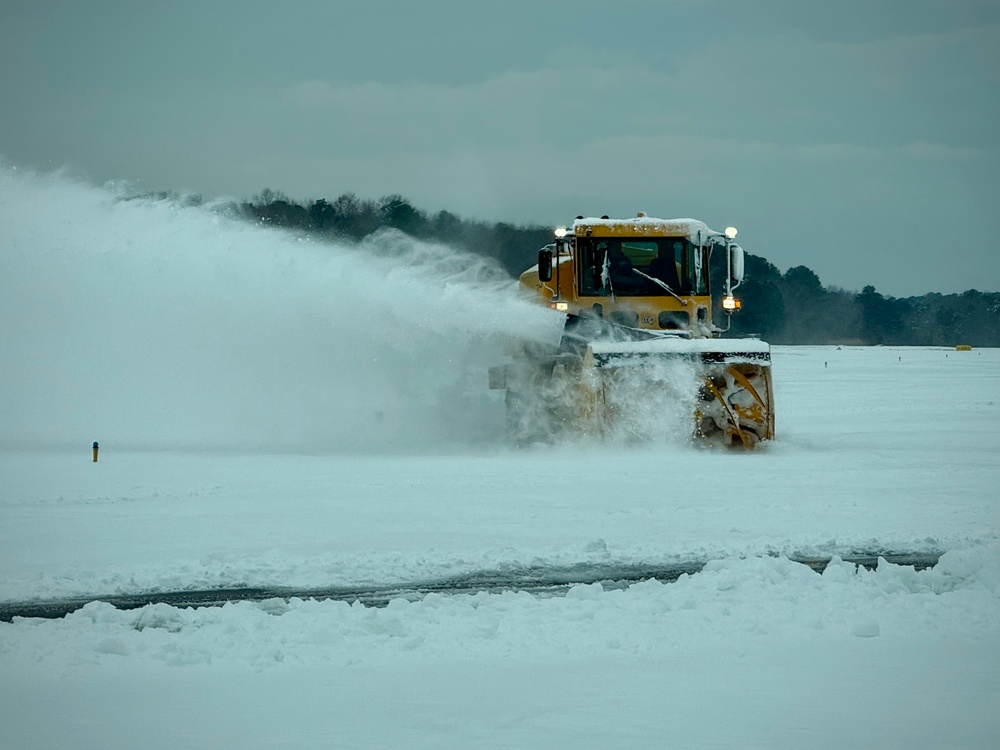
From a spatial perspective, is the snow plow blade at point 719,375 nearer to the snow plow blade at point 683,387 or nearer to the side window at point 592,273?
the snow plow blade at point 683,387

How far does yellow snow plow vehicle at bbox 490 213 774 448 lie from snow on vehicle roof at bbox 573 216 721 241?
14 mm

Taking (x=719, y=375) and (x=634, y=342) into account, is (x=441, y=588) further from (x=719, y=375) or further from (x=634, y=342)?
(x=719, y=375)

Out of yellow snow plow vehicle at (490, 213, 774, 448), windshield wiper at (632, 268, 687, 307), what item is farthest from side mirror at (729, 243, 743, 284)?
windshield wiper at (632, 268, 687, 307)

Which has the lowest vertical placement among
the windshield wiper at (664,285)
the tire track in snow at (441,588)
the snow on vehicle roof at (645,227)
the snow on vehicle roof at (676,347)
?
the tire track in snow at (441,588)

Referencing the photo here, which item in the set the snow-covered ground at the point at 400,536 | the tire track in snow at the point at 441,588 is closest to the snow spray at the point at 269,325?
the snow-covered ground at the point at 400,536

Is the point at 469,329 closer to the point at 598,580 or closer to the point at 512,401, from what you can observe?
the point at 512,401

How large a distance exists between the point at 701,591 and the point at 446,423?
1121 centimetres

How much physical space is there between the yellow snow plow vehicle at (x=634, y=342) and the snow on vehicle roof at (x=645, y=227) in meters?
0.01

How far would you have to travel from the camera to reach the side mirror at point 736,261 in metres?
15.3

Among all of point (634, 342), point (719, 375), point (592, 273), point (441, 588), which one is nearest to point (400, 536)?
point (441, 588)

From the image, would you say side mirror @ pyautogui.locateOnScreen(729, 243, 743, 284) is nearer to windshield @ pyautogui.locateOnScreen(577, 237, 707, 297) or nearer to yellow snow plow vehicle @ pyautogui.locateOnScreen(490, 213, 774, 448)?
yellow snow plow vehicle @ pyautogui.locateOnScreen(490, 213, 774, 448)

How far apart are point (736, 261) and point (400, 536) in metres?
7.97

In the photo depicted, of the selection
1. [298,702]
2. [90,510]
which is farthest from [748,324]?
[298,702]

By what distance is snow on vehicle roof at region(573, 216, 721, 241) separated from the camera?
15.5 metres
